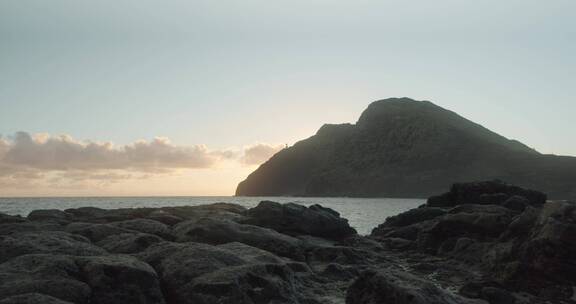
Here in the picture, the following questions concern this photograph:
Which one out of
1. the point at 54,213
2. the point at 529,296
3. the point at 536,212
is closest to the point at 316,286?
the point at 529,296

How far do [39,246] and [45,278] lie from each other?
3.81 metres

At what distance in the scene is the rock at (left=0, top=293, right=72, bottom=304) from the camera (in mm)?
10672

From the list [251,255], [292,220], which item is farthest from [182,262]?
[292,220]

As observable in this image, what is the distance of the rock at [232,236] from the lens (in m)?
22.4

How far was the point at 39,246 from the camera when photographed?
52.0 feet

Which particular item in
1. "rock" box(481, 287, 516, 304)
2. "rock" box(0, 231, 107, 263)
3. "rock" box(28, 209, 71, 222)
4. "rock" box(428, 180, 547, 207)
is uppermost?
"rock" box(428, 180, 547, 207)

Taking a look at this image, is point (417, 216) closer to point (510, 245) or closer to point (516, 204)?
point (516, 204)

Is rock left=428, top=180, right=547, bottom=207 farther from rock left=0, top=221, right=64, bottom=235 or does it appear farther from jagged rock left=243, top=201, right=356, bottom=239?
rock left=0, top=221, right=64, bottom=235

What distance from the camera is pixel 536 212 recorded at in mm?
26203

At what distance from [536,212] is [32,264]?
22.7m

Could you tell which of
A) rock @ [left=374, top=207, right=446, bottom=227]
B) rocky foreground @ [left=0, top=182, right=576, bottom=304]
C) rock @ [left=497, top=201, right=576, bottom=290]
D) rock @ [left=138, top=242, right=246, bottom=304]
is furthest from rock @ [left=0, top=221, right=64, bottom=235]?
rock @ [left=374, top=207, right=446, bottom=227]

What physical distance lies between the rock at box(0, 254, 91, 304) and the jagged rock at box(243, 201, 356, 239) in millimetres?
20016

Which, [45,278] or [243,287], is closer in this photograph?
[45,278]

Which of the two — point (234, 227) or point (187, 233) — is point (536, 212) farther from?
point (187, 233)
